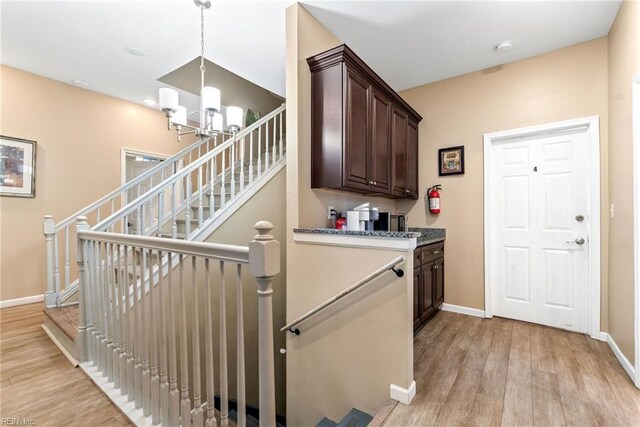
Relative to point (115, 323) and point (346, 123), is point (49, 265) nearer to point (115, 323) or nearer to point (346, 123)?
point (115, 323)

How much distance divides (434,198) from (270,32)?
2611mm

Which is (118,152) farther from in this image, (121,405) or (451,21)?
(451,21)

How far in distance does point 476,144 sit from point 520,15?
4.15ft

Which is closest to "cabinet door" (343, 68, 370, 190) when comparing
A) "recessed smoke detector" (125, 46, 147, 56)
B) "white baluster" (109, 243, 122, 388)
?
"white baluster" (109, 243, 122, 388)

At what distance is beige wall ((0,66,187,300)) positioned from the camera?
3.45 metres

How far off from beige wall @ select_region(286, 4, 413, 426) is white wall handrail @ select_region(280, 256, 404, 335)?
52mm

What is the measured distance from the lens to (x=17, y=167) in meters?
3.48

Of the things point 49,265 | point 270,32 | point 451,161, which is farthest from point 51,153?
point 451,161

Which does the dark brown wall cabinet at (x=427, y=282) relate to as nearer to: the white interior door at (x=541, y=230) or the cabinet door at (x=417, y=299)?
the cabinet door at (x=417, y=299)

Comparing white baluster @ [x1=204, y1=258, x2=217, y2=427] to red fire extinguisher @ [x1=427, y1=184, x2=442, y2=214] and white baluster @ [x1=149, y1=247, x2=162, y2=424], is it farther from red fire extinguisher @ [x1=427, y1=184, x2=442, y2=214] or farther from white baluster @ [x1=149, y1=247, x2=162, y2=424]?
red fire extinguisher @ [x1=427, y1=184, x2=442, y2=214]

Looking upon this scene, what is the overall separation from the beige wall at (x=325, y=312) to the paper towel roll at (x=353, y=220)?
0.26 meters

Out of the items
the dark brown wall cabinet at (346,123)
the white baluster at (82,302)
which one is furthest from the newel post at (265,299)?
the white baluster at (82,302)

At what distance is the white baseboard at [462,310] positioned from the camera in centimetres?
322

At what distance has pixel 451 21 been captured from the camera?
97.8 inches
